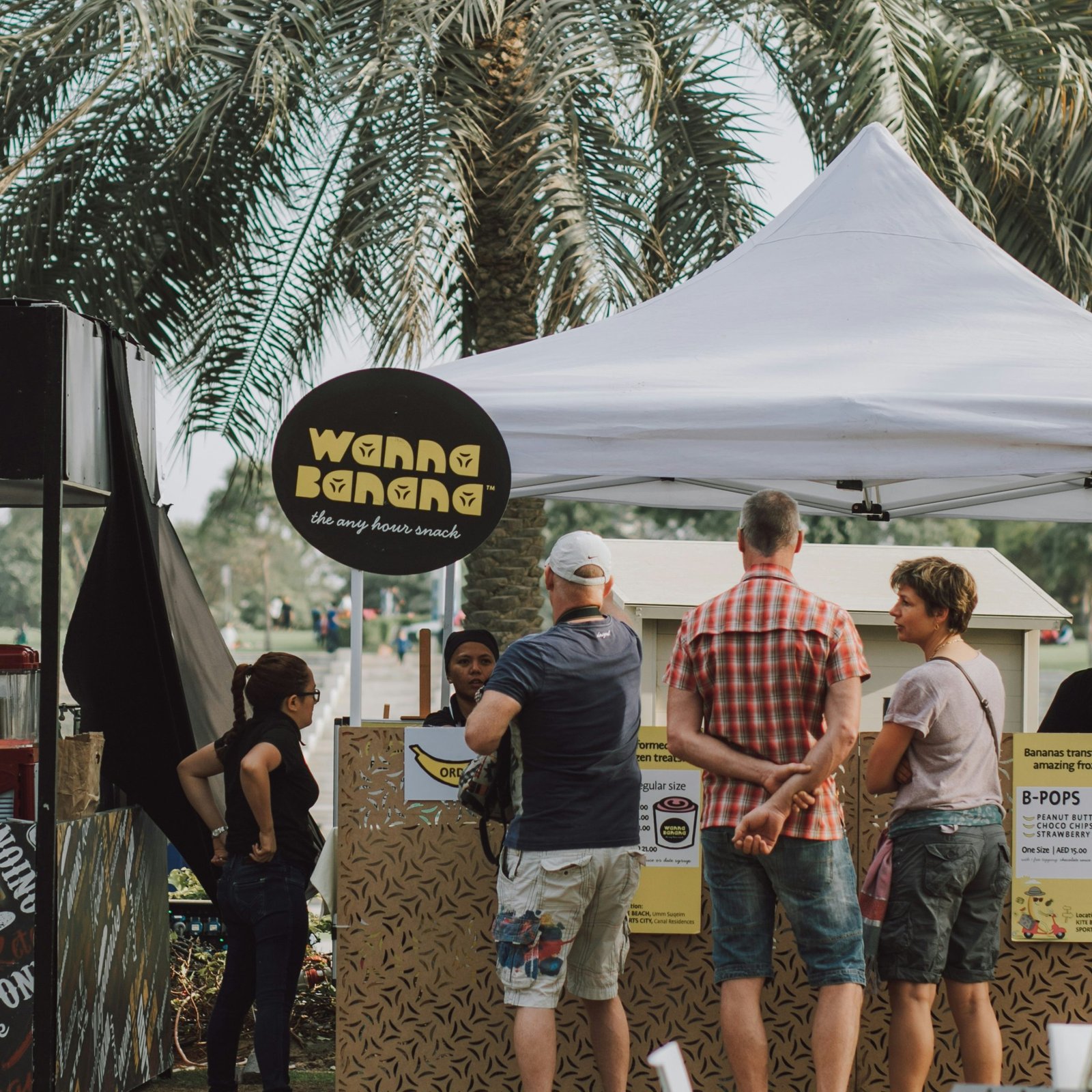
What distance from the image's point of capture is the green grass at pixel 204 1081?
5.14m

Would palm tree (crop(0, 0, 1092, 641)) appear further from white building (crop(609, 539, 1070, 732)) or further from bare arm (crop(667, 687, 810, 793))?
bare arm (crop(667, 687, 810, 793))

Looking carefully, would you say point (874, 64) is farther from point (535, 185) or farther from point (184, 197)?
point (184, 197)

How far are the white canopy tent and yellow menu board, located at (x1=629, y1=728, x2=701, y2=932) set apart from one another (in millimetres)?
918

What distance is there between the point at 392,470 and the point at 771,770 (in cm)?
151

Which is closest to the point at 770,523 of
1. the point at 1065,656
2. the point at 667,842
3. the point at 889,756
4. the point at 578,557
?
the point at 578,557

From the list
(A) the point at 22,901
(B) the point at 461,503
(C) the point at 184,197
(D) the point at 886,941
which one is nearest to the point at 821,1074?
(D) the point at 886,941

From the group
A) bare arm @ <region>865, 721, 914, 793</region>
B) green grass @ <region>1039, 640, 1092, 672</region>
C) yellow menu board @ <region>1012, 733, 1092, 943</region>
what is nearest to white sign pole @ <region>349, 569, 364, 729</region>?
bare arm @ <region>865, 721, 914, 793</region>

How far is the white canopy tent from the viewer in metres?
4.12

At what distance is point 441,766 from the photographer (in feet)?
14.3

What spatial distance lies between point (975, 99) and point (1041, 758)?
4891 mm

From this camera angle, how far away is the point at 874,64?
25.9 ft

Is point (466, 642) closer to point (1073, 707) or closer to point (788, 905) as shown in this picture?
point (788, 905)

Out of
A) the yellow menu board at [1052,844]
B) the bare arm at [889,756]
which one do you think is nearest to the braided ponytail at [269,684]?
the bare arm at [889,756]

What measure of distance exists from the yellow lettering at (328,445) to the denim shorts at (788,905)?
1.60 meters
